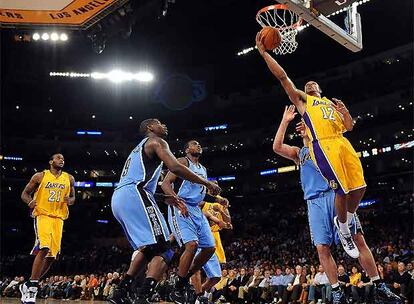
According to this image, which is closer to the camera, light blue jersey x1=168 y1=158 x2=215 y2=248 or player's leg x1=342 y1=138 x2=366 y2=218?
player's leg x1=342 y1=138 x2=366 y2=218

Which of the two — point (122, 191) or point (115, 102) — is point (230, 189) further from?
point (122, 191)

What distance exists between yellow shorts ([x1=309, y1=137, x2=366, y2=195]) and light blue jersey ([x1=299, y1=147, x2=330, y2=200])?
69 cm

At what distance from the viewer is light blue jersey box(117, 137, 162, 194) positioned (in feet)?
17.1

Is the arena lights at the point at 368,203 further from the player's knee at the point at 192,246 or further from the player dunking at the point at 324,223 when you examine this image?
the player's knee at the point at 192,246

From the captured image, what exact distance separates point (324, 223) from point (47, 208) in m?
4.00

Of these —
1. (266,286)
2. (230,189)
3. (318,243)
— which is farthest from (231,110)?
(318,243)

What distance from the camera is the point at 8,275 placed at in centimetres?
2895

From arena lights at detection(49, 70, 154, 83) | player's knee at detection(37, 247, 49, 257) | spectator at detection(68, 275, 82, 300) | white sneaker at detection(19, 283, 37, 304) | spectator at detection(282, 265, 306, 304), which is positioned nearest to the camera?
white sneaker at detection(19, 283, 37, 304)

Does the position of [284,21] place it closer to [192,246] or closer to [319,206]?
[319,206]

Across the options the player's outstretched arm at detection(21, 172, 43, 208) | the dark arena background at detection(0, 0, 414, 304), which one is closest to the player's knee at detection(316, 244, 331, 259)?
the player's outstretched arm at detection(21, 172, 43, 208)

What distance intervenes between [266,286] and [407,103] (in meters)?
17.4

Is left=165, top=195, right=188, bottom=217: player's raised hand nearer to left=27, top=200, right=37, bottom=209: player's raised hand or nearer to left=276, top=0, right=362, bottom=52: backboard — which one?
left=27, top=200, right=37, bottom=209: player's raised hand

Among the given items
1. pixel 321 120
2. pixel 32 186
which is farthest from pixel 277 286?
pixel 321 120

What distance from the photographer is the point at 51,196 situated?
7.42m
